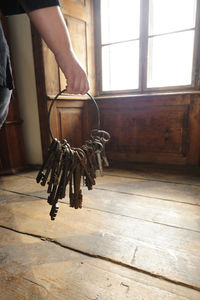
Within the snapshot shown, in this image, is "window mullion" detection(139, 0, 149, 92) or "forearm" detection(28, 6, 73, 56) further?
"window mullion" detection(139, 0, 149, 92)

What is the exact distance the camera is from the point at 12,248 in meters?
0.85

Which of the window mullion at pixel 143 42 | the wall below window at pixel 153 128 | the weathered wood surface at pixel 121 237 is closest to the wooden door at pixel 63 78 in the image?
the wall below window at pixel 153 128

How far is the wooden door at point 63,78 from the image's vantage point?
70.6 inches

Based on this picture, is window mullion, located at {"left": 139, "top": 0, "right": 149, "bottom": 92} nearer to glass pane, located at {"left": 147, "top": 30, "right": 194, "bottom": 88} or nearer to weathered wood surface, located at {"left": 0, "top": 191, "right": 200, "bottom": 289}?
glass pane, located at {"left": 147, "top": 30, "right": 194, "bottom": 88}

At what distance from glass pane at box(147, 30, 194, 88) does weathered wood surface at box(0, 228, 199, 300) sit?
180 centimetres

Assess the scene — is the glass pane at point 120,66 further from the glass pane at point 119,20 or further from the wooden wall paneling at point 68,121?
the wooden wall paneling at point 68,121

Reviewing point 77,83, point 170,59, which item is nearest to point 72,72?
point 77,83

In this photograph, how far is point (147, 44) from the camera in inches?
78.2

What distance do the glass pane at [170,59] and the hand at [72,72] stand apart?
5.10 feet

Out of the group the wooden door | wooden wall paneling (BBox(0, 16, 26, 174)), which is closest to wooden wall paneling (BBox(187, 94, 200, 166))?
the wooden door

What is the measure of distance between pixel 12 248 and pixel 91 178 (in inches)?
17.7

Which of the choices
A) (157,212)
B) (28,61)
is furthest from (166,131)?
(28,61)

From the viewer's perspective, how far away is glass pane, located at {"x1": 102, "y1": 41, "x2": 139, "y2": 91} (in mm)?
2097

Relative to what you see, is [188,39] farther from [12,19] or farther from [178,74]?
[12,19]
